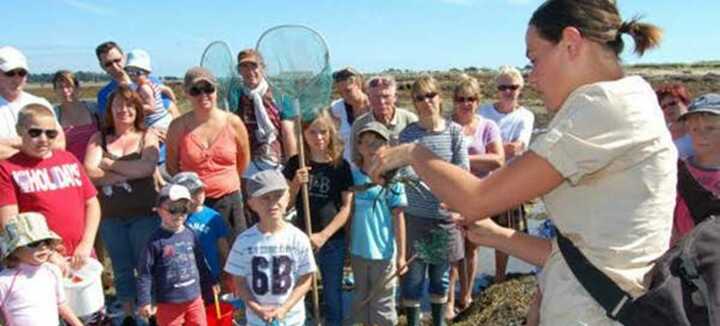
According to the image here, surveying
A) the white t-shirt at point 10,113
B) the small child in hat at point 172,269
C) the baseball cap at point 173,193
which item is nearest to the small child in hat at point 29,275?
the small child in hat at point 172,269

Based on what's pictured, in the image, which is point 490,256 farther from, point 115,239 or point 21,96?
point 21,96

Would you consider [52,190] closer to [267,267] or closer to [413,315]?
[267,267]

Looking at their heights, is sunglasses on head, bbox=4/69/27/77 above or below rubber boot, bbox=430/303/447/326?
above

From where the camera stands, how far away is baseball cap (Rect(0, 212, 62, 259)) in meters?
3.97

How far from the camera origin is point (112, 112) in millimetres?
5574

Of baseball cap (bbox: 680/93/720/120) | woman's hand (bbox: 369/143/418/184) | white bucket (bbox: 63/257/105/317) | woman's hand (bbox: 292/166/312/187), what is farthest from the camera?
woman's hand (bbox: 292/166/312/187)

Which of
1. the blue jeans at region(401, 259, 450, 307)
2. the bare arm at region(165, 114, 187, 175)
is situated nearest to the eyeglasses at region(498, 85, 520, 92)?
the blue jeans at region(401, 259, 450, 307)

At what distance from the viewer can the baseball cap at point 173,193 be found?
4816 millimetres

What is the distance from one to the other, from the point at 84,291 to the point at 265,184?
1356mm

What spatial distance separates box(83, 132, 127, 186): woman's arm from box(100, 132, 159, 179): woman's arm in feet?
0.13

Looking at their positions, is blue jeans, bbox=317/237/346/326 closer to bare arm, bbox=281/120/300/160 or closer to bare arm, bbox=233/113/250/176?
bare arm, bbox=233/113/250/176

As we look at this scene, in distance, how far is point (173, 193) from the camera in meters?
4.82

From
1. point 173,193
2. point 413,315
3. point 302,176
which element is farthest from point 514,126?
point 173,193

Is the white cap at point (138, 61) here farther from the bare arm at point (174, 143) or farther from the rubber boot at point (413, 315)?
the rubber boot at point (413, 315)
